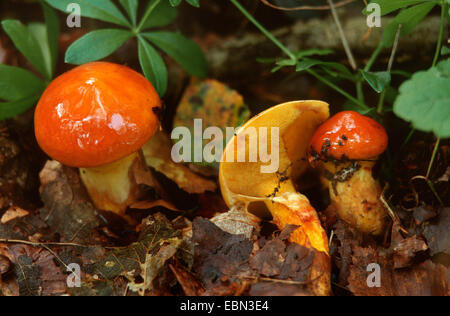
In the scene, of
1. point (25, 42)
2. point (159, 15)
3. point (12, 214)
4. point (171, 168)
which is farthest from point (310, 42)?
point (12, 214)

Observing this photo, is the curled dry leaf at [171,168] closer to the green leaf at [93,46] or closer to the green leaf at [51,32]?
the green leaf at [93,46]

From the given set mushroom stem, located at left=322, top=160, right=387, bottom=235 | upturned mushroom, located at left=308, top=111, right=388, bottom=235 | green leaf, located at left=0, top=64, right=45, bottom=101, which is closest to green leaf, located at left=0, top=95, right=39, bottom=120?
green leaf, located at left=0, top=64, right=45, bottom=101

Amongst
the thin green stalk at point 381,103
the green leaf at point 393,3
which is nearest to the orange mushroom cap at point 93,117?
the green leaf at point 393,3

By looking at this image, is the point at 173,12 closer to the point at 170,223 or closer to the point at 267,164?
the point at 267,164

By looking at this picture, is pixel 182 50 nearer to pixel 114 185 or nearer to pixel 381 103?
pixel 114 185
